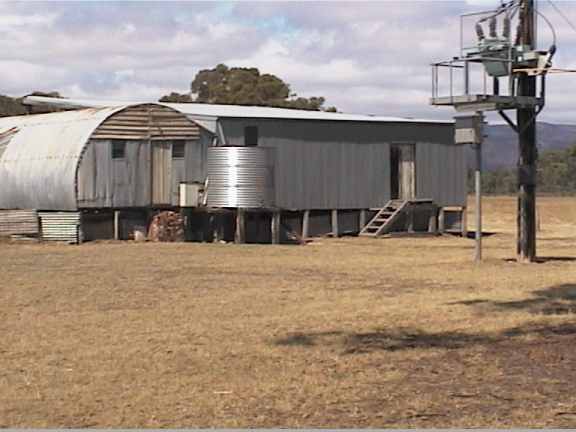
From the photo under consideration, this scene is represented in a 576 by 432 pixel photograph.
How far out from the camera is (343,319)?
15.3 m

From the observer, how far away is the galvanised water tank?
3366cm

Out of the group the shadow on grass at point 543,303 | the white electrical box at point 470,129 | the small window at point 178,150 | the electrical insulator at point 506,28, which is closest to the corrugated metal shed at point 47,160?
the small window at point 178,150

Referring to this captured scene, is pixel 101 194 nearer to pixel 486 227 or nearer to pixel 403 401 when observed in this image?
pixel 486 227

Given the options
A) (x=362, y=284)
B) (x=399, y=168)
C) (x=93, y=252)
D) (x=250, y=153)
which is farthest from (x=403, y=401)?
(x=399, y=168)

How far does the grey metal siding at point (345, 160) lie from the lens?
36.1m

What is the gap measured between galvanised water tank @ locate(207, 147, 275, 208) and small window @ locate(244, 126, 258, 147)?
5.47ft

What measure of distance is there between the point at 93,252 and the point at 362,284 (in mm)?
10349

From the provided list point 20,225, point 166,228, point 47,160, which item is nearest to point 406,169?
point 166,228

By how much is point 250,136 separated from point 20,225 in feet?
23.7

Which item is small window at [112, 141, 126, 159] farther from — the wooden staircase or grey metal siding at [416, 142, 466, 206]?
grey metal siding at [416, 142, 466, 206]

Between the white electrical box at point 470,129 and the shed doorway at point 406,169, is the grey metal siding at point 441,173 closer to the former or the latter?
the shed doorway at point 406,169

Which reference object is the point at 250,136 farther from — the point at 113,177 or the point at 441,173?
the point at 441,173

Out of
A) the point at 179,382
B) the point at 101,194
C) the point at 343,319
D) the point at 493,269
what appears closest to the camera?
the point at 179,382

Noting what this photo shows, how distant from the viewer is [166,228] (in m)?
33.7
